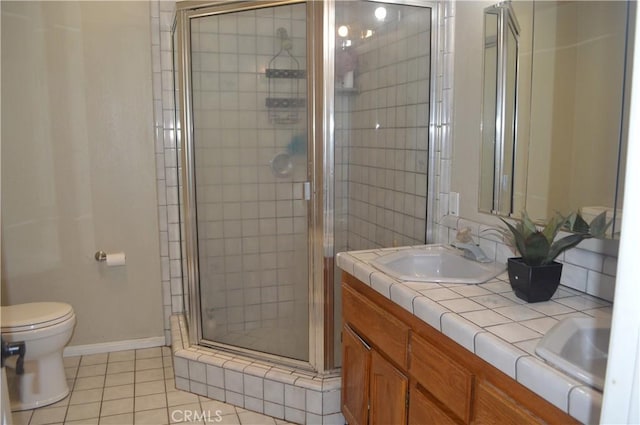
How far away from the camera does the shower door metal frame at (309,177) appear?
2.32 m

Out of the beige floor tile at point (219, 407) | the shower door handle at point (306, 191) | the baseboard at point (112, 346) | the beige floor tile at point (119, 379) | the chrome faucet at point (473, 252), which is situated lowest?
the beige floor tile at point (219, 407)

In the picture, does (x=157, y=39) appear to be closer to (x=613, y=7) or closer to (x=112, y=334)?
(x=112, y=334)

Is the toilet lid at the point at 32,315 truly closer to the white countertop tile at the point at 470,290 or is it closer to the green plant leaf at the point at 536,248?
the white countertop tile at the point at 470,290

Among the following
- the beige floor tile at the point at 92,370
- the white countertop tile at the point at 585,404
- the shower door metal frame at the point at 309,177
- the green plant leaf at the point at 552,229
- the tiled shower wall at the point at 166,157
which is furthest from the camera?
the tiled shower wall at the point at 166,157

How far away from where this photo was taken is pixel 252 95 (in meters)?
2.94

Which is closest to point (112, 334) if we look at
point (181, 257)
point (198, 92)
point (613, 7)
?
point (181, 257)

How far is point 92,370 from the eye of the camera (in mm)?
2922

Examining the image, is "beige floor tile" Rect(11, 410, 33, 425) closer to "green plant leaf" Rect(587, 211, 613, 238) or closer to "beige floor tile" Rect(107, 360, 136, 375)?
"beige floor tile" Rect(107, 360, 136, 375)

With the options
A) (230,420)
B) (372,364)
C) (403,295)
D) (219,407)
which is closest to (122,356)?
(219,407)

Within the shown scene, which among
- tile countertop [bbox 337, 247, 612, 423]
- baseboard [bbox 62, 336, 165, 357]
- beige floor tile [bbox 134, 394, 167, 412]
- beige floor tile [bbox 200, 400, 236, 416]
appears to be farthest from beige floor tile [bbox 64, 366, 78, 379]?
tile countertop [bbox 337, 247, 612, 423]

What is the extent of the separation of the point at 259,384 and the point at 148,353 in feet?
3.45

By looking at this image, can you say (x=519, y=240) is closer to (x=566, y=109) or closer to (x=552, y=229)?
(x=552, y=229)

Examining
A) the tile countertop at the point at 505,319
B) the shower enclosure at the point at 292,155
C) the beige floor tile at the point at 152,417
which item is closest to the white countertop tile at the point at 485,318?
the tile countertop at the point at 505,319

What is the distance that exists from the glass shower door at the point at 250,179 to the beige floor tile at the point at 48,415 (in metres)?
0.78
